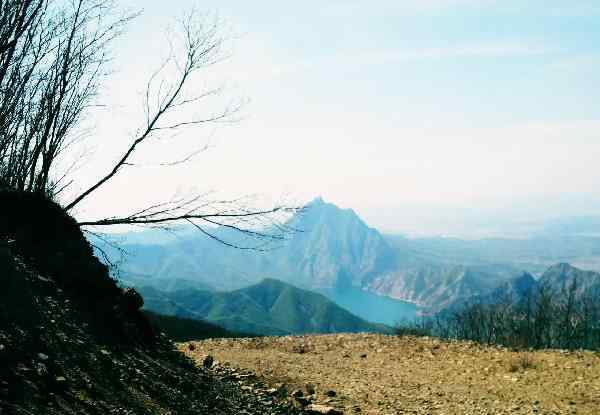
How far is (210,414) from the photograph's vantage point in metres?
8.19

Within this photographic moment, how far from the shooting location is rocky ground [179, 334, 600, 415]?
13023 millimetres

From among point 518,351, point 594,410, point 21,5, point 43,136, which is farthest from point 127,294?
point 518,351

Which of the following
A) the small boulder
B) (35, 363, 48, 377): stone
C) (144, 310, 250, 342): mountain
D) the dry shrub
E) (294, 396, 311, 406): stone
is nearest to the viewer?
(35, 363, 48, 377): stone

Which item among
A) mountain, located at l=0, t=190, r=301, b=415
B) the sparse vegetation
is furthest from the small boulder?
the sparse vegetation

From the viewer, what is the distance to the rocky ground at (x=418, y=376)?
13.0 metres

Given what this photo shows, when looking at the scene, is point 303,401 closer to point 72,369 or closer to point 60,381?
point 72,369

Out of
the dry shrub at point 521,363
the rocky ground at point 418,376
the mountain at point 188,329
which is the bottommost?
the mountain at point 188,329

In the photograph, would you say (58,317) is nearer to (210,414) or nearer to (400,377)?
(210,414)

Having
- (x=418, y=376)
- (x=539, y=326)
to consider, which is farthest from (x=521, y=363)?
(x=539, y=326)

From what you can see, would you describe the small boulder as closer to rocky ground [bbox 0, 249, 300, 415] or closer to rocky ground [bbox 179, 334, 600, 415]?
rocky ground [bbox 0, 249, 300, 415]

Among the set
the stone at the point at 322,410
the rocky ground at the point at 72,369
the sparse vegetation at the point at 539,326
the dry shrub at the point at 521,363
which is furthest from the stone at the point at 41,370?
the sparse vegetation at the point at 539,326

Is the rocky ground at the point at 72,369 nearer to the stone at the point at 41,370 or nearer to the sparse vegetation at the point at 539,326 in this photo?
the stone at the point at 41,370

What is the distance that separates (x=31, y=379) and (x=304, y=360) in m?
14.7

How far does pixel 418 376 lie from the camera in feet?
54.0
